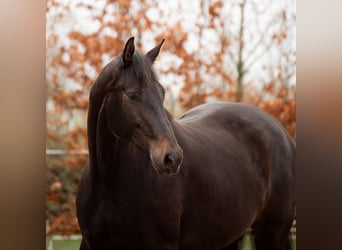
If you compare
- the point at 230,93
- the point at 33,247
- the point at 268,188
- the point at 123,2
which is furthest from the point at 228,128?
the point at 33,247

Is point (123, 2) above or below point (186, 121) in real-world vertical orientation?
above

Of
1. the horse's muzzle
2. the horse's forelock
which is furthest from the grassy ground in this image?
the horse's forelock

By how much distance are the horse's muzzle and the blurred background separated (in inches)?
26.2

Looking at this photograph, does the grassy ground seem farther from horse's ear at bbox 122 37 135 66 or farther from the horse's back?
horse's ear at bbox 122 37 135 66

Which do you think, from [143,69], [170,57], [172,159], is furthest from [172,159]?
[170,57]

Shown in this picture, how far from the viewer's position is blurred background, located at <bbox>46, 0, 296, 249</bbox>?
2473 millimetres

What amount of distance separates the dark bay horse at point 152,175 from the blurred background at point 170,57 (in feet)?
0.80

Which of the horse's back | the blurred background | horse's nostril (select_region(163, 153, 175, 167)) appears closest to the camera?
horse's nostril (select_region(163, 153, 175, 167))

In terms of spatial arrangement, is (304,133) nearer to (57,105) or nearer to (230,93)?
(230,93)

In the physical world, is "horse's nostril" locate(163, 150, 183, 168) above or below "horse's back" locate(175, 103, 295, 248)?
above

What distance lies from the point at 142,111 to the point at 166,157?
0.18 m

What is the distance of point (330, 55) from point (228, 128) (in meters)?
0.60

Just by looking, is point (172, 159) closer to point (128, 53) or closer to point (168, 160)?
point (168, 160)

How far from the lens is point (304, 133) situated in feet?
7.95
